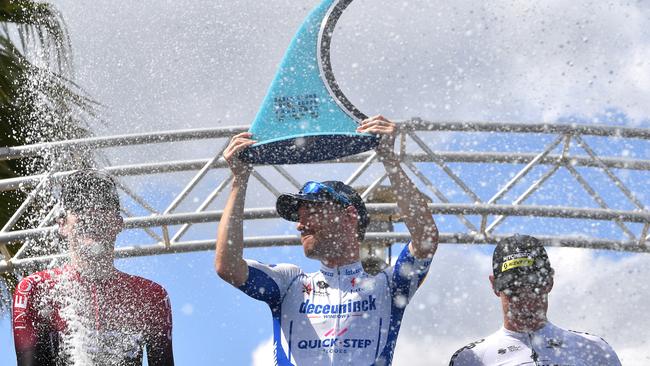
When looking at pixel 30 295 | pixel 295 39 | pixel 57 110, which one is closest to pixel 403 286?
pixel 295 39

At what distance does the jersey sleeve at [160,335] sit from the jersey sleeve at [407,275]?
1.05 meters

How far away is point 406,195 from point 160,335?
1.23 meters

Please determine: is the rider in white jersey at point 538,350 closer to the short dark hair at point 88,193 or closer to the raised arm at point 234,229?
the raised arm at point 234,229

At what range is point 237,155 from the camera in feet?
12.5

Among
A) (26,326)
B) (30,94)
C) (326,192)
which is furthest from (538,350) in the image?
(30,94)

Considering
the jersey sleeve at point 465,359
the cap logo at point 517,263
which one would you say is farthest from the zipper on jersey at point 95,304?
the cap logo at point 517,263

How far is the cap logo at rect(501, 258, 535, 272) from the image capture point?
3.84 meters

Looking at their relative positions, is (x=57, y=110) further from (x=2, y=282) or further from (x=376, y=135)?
(x=376, y=135)

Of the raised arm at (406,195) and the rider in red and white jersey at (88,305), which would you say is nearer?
the rider in red and white jersey at (88,305)

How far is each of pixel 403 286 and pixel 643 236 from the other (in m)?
6.01

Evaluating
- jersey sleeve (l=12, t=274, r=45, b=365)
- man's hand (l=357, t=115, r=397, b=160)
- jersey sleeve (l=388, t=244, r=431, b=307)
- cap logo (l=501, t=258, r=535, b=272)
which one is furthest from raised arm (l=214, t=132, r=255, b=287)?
cap logo (l=501, t=258, r=535, b=272)

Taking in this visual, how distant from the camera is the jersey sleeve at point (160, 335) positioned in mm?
3471

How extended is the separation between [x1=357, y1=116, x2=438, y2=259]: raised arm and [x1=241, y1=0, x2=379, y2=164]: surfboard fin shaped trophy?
67 millimetres

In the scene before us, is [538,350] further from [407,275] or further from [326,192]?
[326,192]
